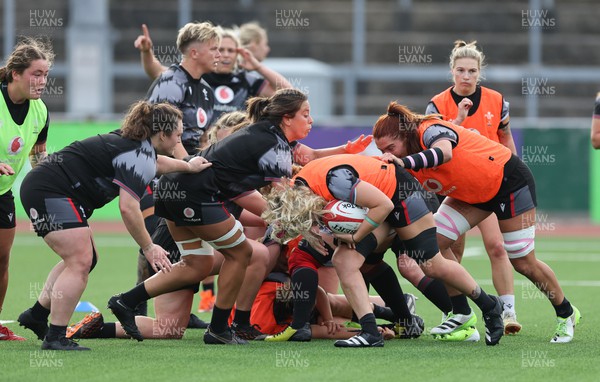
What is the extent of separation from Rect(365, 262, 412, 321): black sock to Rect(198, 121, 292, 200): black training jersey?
3.33ft

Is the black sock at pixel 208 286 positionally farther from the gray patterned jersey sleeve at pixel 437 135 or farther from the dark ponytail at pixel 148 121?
the gray patterned jersey sleeve at pixel 437 135

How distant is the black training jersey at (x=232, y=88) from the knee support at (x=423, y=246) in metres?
3.30

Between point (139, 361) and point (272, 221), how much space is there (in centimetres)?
133

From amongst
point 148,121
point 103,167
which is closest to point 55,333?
point 103,167

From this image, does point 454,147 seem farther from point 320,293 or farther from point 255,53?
point 255,53

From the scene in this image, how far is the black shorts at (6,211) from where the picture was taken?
7273 millimetres

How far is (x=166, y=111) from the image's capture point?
6867 mm

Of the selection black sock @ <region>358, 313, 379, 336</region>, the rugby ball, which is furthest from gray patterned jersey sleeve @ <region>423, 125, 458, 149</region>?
black sock @ <region>358, 313, 379, 336</region>

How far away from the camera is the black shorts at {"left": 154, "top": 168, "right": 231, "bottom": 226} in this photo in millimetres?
6988

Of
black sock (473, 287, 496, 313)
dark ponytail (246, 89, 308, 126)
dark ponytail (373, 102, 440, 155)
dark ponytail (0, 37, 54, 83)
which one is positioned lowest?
black sock (473, 287, 496, 313)

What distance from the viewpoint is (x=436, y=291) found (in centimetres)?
758

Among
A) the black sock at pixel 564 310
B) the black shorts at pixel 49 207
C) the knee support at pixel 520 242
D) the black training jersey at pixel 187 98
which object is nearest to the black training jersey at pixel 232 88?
the black training jersey at pixel 187 98

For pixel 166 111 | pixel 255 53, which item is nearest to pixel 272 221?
pixel 166 111

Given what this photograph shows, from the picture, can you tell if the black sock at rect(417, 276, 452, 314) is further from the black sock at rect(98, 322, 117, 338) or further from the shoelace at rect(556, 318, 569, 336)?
the black sock at rect(98, 322, 117, 338)
